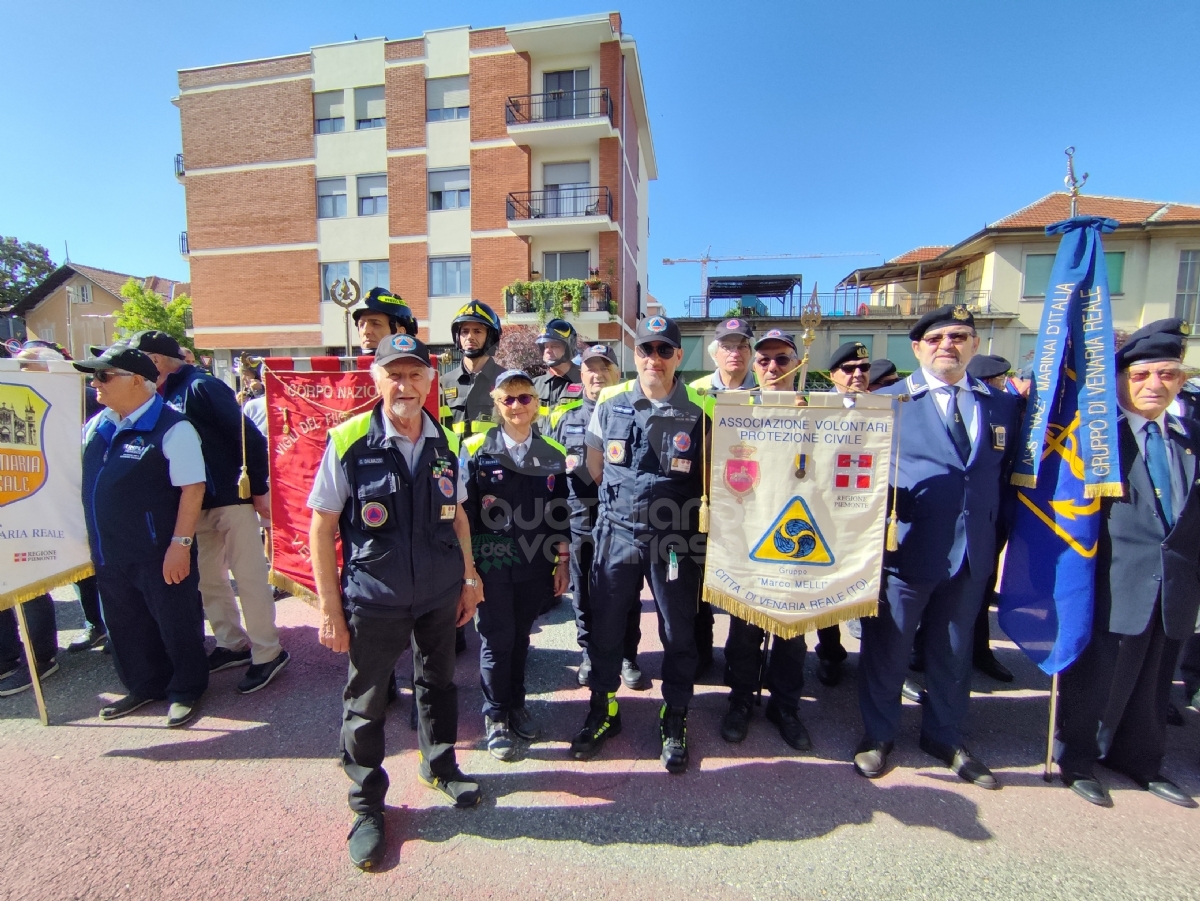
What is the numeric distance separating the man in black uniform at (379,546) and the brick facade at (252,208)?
75.3ft

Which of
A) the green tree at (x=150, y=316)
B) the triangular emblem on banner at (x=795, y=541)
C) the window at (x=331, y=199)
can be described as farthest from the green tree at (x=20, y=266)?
the triangular emblem on banner at (x=795, y=541)

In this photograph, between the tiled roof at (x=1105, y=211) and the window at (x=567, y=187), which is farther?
the tiled roof at (x=1105, y=211)

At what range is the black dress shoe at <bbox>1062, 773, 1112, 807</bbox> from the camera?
2.61 m

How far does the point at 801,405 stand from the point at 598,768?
2214mm

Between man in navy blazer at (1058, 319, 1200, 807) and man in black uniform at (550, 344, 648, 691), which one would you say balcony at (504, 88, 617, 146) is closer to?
man in black uniform at (550, 344, 648, 691)

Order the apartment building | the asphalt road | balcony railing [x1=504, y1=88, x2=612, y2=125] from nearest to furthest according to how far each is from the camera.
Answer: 1. the asphalt road
2. balcony railing [x1=504, y1=88, x2=612, y2=125]
3. the apartment building

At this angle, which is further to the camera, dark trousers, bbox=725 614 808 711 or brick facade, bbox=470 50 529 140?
brick facade, bbox=470 50 529 140

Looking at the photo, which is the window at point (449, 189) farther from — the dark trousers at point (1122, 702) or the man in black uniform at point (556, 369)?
the dark trousers at point (1122, 702)

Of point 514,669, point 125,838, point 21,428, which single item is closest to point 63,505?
point 21,428

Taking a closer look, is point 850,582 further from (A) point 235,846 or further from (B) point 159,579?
(B) point 159,579

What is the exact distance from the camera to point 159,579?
3.25 meters

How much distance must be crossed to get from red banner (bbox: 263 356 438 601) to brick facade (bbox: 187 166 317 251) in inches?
851

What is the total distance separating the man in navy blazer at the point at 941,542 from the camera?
9.04ft

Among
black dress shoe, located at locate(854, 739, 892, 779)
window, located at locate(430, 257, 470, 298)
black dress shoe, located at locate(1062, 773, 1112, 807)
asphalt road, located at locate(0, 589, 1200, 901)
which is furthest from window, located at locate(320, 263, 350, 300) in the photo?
black dress shoe, located at locate(1062, 773, 1112, 807)
